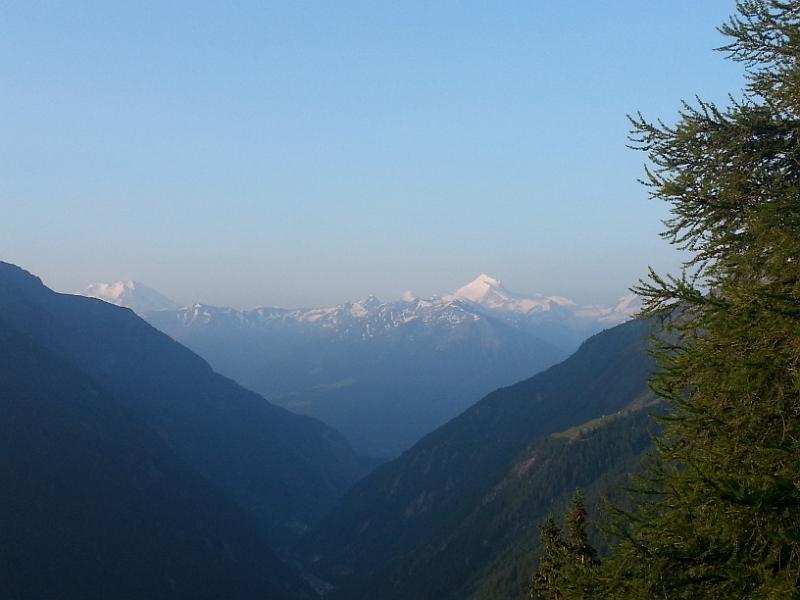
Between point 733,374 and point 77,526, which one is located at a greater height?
point 733,374

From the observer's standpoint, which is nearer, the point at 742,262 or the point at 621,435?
the point at 742,262

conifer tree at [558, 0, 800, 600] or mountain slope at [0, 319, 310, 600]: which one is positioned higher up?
conifer tree at [558, 0, 800, 600]

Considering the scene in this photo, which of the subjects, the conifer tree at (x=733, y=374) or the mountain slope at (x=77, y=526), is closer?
the conifer tree at (x=733, y=374)

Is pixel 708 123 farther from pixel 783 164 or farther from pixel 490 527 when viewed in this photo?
pixel 490 527

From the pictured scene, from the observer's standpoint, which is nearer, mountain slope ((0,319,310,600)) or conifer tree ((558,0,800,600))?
conifer tree ((558,0,800,600))

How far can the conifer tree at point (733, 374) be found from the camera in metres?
10.3

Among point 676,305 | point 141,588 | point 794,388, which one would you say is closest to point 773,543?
point 794,388

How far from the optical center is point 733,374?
11312 millimetres

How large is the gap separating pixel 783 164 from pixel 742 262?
8.40ft

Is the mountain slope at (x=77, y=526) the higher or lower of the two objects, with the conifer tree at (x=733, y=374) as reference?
lower

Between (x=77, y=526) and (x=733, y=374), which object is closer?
(x=733, y=374)

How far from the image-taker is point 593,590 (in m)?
11.2

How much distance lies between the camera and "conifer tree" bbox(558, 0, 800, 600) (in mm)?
10266

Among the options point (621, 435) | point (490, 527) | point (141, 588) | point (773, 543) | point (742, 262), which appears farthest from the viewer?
point (490, 527)
